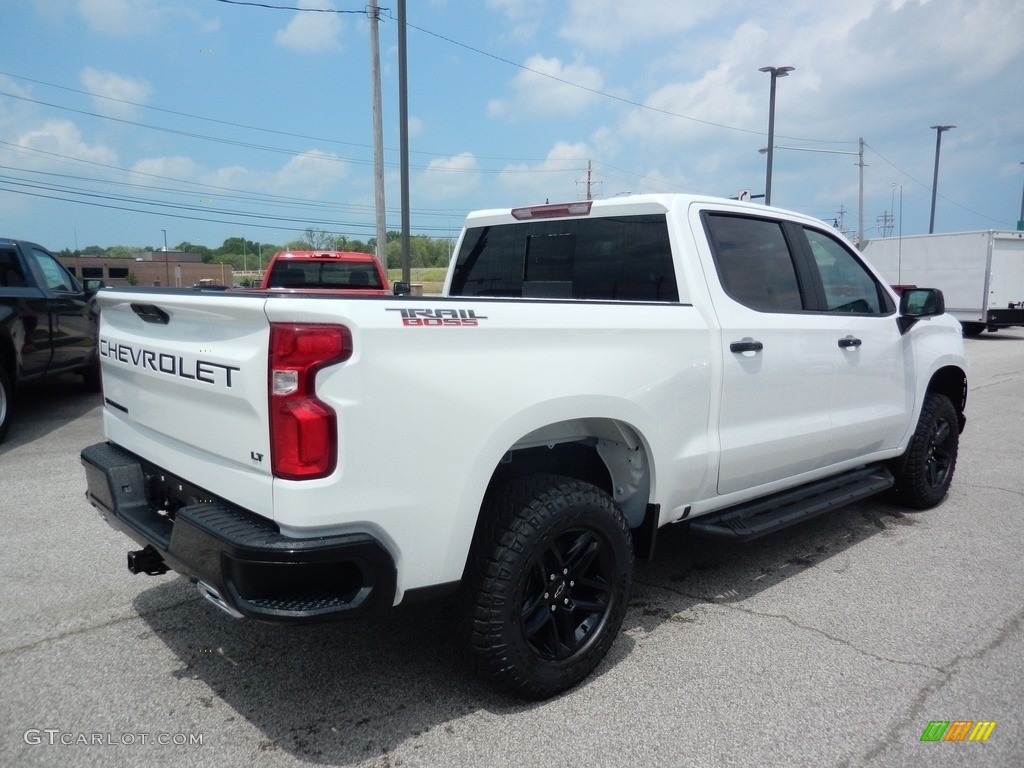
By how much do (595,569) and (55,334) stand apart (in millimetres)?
7568

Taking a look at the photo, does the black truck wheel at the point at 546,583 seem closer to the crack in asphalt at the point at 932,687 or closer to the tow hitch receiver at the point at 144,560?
the crack in asphalt at the point at 932,687

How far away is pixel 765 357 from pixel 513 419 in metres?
1.63

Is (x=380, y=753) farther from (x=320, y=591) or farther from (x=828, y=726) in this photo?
(x=828, y=726)

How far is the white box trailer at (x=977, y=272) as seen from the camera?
805 inches

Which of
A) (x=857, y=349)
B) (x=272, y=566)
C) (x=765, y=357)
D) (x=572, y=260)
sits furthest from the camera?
(x=857, y=349)

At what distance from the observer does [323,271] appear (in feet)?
32.7

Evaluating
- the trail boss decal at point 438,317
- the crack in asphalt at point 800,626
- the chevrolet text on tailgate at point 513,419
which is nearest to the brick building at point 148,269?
the chevrolet text on tailgate at point 513,419

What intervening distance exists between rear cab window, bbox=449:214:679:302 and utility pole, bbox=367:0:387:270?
35.9 ft

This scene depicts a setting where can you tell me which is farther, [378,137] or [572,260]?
[378,137]

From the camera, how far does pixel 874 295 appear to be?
4773 mm

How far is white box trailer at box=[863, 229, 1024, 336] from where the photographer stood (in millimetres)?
20453

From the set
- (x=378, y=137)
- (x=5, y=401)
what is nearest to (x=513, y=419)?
(x=5, y=401)

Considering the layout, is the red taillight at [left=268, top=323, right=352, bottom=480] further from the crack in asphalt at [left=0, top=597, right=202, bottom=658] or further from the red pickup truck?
the red pickup truck

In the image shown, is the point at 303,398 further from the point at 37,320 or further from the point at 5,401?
the point at 37,320
